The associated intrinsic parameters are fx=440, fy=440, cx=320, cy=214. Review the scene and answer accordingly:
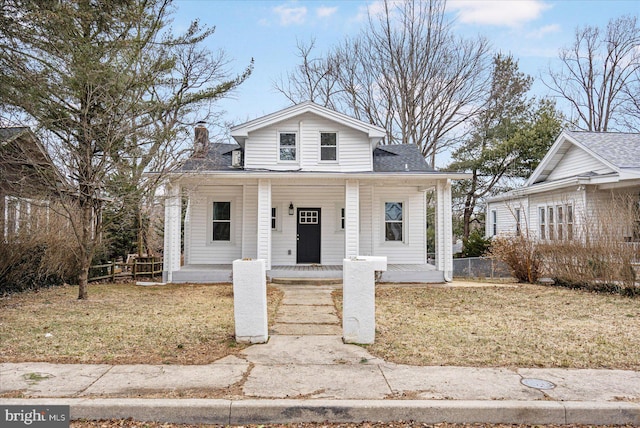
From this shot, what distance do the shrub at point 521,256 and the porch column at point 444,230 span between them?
181cm

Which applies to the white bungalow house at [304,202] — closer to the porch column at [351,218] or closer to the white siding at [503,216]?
the porch column at [351,218]

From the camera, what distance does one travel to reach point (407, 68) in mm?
25062

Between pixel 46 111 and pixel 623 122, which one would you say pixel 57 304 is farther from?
pixel 623 122

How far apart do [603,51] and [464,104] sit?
11.4m

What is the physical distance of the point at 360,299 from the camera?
19.6ft

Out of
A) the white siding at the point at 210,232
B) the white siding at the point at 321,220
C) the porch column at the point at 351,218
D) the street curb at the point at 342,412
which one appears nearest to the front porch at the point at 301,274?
the porch column at the point at 351,218

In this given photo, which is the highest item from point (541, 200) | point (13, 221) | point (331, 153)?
point (331, 153)

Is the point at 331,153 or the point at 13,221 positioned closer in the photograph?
the point at 13,221

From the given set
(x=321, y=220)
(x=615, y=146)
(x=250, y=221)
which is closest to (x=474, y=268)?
(x=615, y=146)

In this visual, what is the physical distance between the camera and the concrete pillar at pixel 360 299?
19.5ft

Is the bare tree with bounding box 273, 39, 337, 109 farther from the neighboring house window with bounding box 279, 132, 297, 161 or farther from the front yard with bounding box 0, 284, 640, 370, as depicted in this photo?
the front yard with bounding box 0, 284, 640, 370

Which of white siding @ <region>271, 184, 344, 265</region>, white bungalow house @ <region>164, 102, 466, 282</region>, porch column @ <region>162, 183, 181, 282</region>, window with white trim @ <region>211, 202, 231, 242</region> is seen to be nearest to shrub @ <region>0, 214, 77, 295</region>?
porch column @ <region>162, 183, 181, 282</region>

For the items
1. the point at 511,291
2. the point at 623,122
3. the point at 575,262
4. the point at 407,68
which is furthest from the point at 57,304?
the point at 623,122

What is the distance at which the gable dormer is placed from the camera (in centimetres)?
1459
